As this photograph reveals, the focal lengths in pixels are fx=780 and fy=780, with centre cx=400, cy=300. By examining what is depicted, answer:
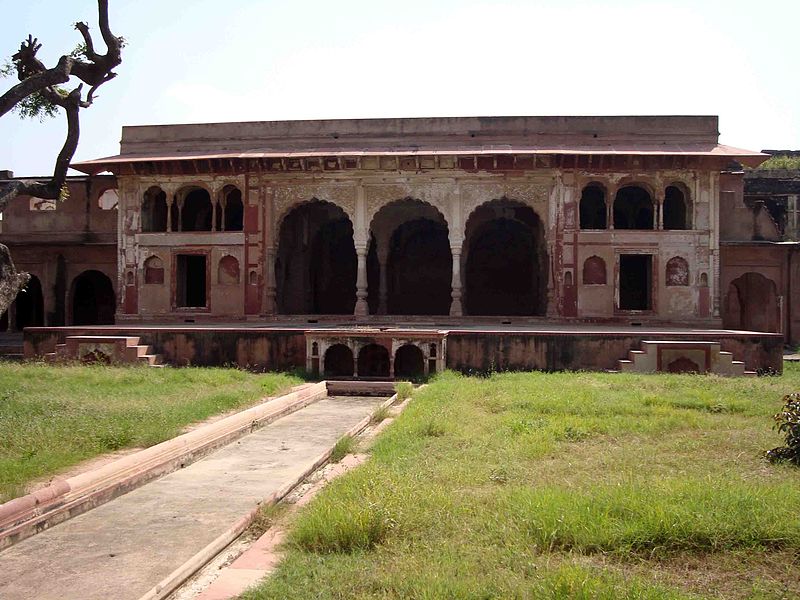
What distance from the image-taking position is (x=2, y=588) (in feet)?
13.5

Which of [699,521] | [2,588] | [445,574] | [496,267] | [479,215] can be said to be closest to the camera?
[445,574]

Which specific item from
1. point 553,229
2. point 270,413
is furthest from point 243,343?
point 553,229

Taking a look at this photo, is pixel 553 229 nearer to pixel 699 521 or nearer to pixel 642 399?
pixel 642 399

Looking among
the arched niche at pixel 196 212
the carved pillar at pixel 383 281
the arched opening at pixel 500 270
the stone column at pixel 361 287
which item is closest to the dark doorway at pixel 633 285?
the arched opening at pixel 500 270

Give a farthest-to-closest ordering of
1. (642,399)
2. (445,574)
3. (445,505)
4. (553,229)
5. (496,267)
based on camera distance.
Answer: (496,267)
(553,229)
(642,399)
(445,505)
(445,574)

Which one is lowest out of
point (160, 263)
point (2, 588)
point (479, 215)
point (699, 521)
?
point (2, 588)

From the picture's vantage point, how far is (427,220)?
23.9 metres

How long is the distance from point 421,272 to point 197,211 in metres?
7.02

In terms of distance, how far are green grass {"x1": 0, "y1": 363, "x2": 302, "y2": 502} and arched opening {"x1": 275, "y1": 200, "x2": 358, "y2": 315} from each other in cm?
769

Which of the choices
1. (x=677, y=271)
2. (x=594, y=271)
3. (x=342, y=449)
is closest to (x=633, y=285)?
(x=677, y=271)

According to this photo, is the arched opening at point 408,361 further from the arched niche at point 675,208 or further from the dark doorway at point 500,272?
the dark doorway at point 500,272

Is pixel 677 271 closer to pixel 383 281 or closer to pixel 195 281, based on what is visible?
pixel 383 281

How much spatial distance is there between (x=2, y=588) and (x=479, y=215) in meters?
18.9

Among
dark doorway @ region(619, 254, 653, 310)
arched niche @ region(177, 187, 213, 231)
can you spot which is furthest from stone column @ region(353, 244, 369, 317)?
dark doorway @ region(619, 254, 653, 310)
